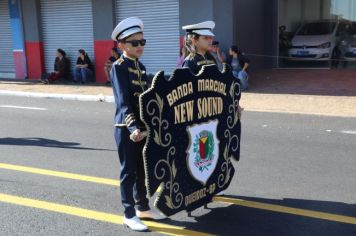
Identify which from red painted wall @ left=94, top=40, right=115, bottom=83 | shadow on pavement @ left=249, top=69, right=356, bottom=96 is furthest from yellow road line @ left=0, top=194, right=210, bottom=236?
red painted wall @ left=94, top=40, right=115, bottom=83

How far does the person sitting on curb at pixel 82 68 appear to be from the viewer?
17.8 metres

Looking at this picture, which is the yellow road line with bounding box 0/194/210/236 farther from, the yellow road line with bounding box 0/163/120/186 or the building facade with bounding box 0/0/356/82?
the building facade with bounding box 0/0/356/82

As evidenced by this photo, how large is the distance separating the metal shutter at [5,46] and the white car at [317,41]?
1158cm

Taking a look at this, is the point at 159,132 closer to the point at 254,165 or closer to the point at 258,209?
the point at 258,209

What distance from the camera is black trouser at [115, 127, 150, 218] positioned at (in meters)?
4.36

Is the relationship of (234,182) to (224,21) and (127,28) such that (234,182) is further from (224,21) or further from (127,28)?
(224,21)

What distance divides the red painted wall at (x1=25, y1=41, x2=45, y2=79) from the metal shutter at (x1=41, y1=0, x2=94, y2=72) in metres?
0.22

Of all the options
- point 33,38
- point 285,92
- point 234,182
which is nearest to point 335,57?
point 285,92

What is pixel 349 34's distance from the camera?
18.4m

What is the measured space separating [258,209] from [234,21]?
11.0 m

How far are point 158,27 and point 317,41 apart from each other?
17.9 ft

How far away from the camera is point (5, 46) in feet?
69.1

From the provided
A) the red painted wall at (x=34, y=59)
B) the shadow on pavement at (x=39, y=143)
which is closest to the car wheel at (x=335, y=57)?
the red painted wall at (x=34, y=59)

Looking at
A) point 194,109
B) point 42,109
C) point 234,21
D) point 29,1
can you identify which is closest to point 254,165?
point 194,109
